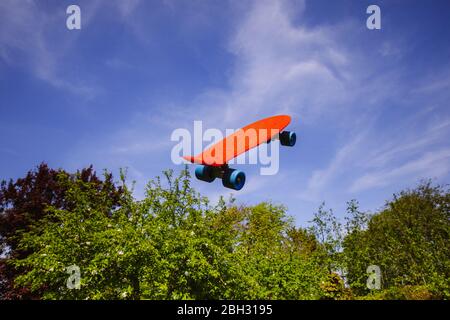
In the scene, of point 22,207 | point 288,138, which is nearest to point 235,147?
point 288,138

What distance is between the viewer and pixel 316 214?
1784cm

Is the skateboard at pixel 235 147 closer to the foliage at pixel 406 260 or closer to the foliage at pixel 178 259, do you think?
the foliage at pixel 178 259

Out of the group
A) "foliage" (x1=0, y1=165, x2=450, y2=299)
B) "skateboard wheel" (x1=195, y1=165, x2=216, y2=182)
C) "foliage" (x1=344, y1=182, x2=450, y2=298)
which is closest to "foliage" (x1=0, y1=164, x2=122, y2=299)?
"foliage" (x1=0, y1=165, x2=450, y2=299)

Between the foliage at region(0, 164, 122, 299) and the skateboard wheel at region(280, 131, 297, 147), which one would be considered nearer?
the skateboard wheel at region(280, 131, 297, 147)

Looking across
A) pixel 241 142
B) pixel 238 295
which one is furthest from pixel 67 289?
pixel 241 142

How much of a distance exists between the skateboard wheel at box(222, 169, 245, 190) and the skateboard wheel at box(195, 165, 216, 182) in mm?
398

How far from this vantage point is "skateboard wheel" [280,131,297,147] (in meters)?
9.78

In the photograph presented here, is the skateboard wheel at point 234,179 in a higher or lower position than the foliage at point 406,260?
higher

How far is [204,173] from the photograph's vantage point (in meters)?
8.38

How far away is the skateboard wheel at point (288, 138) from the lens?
978cm

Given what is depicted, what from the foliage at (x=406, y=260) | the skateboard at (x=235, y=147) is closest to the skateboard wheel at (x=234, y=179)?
the skateboard at (x=235, y=147)

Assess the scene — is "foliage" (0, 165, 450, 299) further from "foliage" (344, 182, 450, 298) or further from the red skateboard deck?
the red skateboard deck
